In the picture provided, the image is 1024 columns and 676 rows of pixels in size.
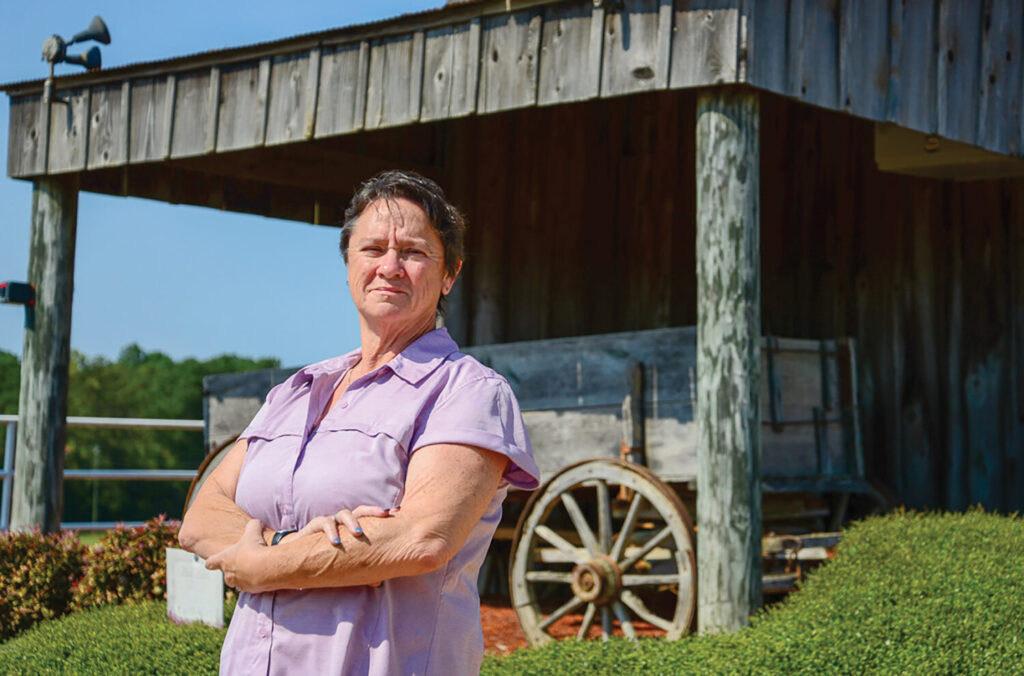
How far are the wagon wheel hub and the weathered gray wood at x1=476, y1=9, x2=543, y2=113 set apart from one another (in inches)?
113

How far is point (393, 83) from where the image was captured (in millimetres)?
8531

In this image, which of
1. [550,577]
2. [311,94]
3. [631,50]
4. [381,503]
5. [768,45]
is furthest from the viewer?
[311,94]

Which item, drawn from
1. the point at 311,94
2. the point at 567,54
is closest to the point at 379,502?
the point at 567,54

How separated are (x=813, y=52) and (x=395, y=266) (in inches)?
211

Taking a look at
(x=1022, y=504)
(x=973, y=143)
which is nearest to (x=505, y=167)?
(x=973, y=143)

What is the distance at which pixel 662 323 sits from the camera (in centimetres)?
1066

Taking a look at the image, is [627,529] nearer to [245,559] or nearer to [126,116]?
[126,116]

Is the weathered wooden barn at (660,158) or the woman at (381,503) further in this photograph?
the weathered wooden barn at (660,158)

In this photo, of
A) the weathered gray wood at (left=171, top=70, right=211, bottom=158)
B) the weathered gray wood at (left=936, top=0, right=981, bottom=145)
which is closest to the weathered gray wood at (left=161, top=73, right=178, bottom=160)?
the weathered gray wood at (left=171, top=70, right=211, bottom=158)

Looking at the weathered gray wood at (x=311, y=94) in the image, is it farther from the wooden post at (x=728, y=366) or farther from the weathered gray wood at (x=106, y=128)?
the wooden post at (x=728, y=366)

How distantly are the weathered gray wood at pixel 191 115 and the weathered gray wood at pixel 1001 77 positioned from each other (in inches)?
215

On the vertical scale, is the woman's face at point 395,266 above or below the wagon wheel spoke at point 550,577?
above

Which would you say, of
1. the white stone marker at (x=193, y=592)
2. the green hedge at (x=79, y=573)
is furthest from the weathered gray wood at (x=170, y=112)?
the white stone marker at (x=193, y=592)

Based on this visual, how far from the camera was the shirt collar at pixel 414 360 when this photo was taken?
2721 millimetres
